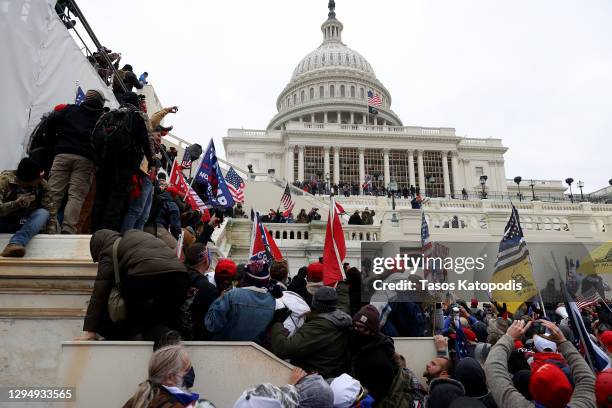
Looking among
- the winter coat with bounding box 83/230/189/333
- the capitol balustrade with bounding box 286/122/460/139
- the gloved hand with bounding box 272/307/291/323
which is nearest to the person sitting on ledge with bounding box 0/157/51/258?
the winter coat with bounding box 83/230/189/333

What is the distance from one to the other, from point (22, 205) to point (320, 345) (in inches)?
134

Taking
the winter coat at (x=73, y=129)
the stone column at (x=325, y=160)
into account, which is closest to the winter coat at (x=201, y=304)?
the winter coat at (x=73, y=129)

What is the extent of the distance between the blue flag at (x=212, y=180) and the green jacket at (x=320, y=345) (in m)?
7.54

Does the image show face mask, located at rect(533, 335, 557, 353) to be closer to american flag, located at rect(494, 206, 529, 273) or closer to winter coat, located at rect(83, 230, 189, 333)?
american flag, located at rect(494, 206, 529, 273)

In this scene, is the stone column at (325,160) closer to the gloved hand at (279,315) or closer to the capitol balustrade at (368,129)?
the capitol balustrade at (368,129)

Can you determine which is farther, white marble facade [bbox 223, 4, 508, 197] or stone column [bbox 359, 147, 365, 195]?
white marble facade [bbox 223, 4, 508, 197]

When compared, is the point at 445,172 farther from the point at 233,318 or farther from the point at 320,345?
the point at 233,318

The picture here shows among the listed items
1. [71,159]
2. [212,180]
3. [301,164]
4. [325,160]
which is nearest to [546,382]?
[71,159]

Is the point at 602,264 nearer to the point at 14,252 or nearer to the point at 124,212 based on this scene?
the point at 124,212

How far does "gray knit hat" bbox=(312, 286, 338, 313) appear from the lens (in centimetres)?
410

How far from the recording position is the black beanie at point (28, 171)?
4.86 meters

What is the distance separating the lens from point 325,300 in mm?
4105

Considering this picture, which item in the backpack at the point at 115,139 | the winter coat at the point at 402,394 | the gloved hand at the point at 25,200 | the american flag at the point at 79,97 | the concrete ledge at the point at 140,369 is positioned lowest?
the winter coat at the point at 402,394

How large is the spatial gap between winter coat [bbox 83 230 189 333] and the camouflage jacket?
175cm
